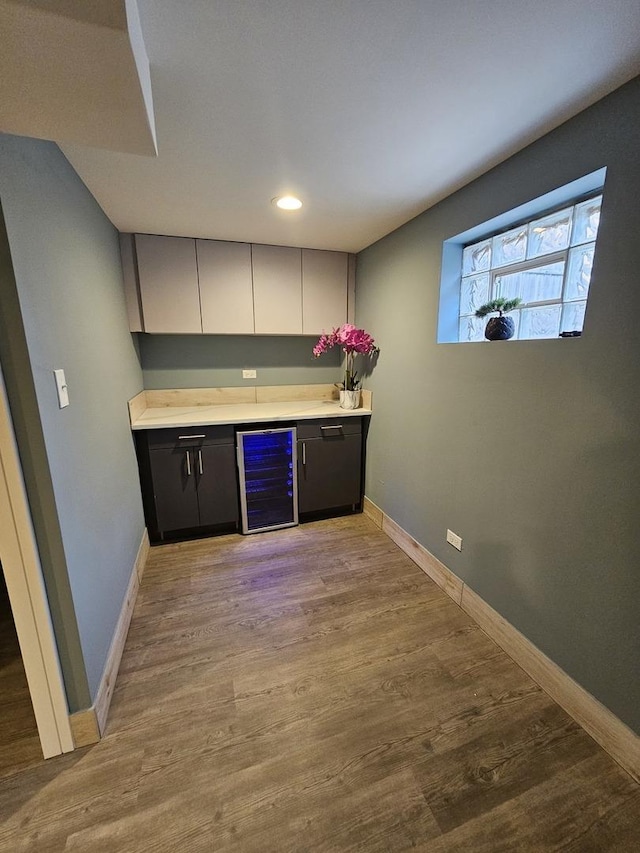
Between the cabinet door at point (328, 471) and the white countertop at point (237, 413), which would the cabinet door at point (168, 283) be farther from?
the cabinet door at point (328, 471)

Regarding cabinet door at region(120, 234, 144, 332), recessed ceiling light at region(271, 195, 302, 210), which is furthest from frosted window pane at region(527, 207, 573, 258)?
cabinet door at region(120, 234, 144, 332)

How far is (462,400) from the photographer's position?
1888mm

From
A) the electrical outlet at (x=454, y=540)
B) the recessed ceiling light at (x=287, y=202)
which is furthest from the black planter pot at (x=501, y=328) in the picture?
the recessed ceiling light at (x=287, y=202)

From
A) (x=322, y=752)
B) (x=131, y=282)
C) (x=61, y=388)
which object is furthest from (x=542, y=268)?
(x=131, y=282)

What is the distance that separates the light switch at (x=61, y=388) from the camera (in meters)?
1.18

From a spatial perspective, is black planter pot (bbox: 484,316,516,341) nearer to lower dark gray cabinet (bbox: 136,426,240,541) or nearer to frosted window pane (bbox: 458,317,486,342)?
frosted window pane (bbox: 458,317,486,342)

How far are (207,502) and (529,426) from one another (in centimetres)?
219

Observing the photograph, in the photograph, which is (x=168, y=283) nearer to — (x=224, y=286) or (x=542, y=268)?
(x=224, y=286)

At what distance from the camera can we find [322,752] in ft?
4.09

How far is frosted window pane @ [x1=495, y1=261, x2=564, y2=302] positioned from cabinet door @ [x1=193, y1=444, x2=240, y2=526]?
204 cm

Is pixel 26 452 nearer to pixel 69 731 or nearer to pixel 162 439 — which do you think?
pixel 69 731

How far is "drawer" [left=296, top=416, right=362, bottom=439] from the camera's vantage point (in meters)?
2.74

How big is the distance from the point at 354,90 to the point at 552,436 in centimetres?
147

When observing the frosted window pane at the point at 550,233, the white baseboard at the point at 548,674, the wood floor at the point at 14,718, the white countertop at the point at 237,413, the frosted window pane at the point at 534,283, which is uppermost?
the frosted window pane at the point at 550,233
